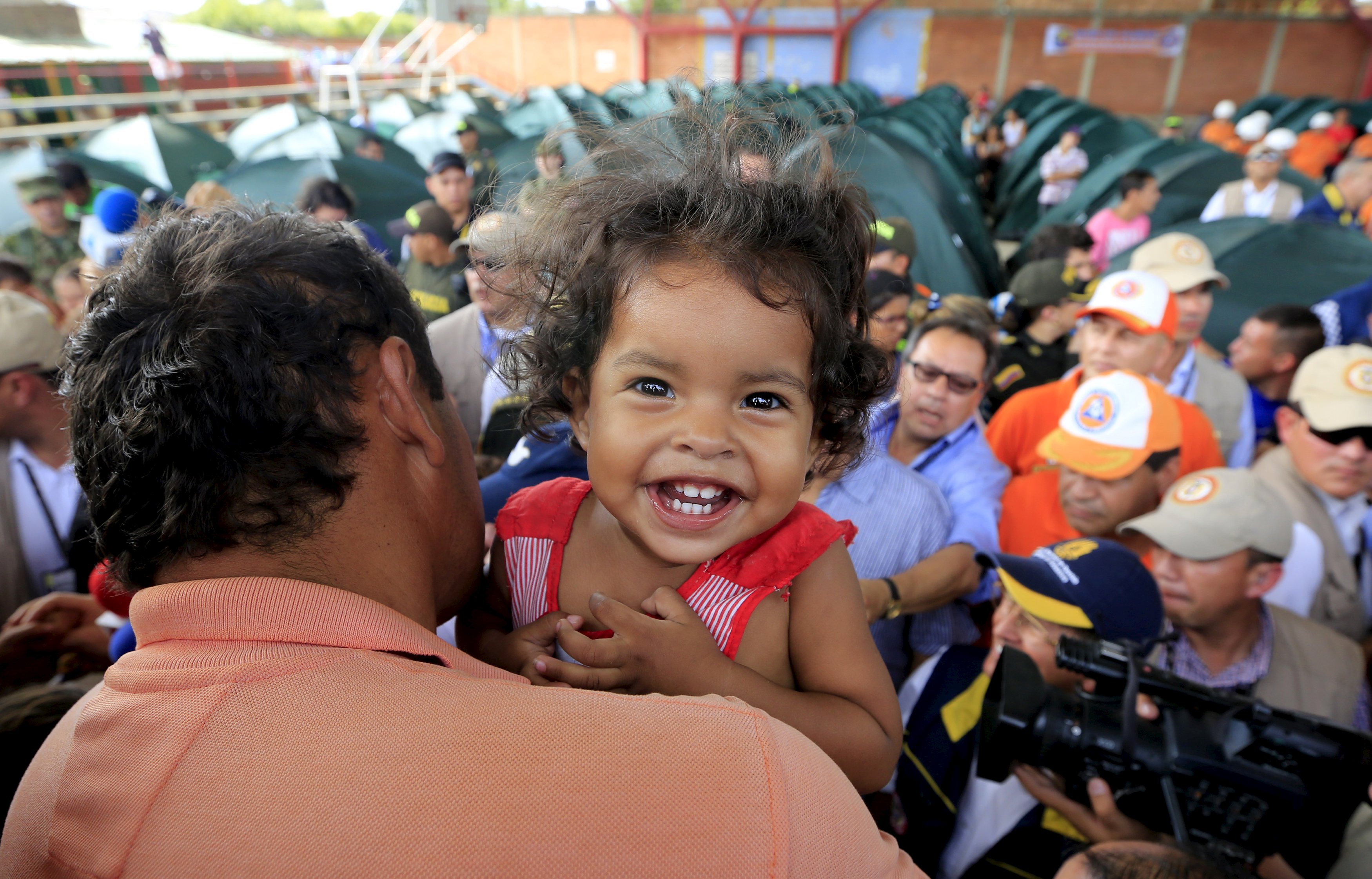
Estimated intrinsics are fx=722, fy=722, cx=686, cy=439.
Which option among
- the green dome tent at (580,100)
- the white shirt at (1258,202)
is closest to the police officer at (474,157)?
the green dome tent at (580,100)

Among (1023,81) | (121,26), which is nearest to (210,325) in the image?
(1023,81)

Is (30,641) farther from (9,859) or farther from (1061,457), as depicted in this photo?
(1061,457)

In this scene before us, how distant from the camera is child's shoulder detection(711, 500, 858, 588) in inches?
47.3

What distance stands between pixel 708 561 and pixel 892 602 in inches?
44.6

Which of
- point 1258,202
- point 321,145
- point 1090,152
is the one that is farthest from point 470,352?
point 1090,152

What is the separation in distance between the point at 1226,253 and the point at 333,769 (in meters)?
7.85

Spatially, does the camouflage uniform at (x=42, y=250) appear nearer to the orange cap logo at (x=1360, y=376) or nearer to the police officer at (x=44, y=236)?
the police officer at (x=44, y=236)

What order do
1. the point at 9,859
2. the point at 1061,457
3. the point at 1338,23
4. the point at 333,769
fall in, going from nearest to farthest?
the point at 333,769 → the point at 9,859 → the point at 1061,457 → the point at 1338,23

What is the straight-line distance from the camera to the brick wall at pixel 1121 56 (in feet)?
81.3

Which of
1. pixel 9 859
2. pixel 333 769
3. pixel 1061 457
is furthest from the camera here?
pixel 1061 457

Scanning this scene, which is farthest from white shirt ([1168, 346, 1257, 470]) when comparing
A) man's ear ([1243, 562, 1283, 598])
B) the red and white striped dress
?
the red and white striped dress

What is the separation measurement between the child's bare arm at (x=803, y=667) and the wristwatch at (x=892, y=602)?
0.94m

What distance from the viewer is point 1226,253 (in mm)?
6332

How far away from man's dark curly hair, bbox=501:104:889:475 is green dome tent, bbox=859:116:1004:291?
6.89 metres
